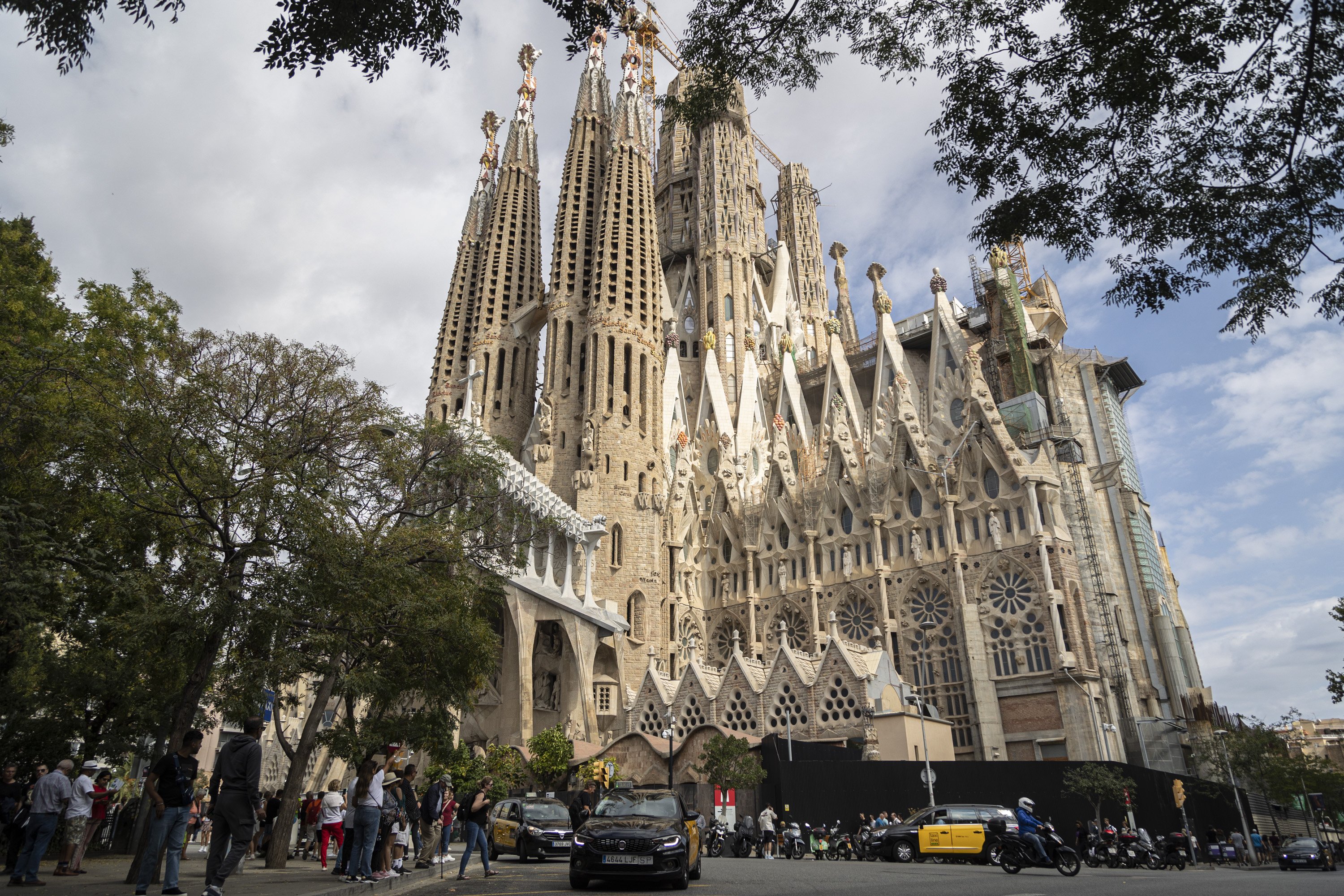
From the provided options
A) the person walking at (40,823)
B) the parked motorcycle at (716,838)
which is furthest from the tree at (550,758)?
the person walking at (40,823)

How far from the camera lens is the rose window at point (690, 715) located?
103ft

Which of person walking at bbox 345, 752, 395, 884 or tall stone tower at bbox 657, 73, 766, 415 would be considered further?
tall stone tower at bbox 657, 73, 766, 415

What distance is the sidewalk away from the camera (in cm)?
775

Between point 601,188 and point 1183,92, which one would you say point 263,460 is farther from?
point 601,188

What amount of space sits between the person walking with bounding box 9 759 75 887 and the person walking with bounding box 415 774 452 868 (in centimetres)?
406

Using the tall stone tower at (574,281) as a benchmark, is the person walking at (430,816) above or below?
below

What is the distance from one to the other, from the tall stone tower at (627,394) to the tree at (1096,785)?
18.6 meters

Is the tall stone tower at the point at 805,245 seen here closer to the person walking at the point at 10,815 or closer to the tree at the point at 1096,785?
the tree at the point at 1096,785

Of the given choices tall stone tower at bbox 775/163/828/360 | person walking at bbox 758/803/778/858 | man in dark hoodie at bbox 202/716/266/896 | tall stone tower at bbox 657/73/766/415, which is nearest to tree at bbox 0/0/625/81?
man in dark hoodie at bbox 202/716/266/896

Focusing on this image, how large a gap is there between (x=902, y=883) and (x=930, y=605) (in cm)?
2700

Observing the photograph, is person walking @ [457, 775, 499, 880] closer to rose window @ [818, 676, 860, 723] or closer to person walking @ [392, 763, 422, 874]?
person walking @ [392, 763, 422, 874]

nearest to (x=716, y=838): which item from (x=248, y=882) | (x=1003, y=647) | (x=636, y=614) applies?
(x=248, y=882)

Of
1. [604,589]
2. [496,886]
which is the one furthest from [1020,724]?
[496,886]

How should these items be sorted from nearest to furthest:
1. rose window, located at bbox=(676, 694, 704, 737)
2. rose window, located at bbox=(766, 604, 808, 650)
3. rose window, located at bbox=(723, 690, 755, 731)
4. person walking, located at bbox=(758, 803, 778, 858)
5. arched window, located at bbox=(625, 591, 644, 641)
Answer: person walking, located at bbox=(758, 803, 778, 858), rose window, located at bbox=(723, 690, 755, 731), rose window, located at bbox=(676, 694, 704, 737), arched window, located at bbox=(625, 591, 644, 641), rose window, located at bbox=(766, 604, 808, 650)
